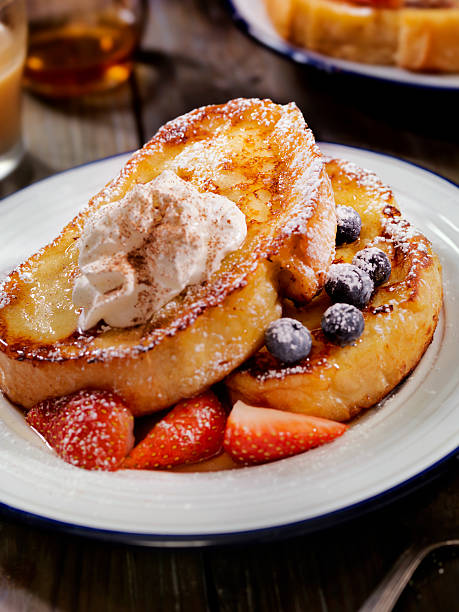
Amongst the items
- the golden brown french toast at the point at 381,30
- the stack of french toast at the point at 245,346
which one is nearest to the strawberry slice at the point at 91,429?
the stack of french toast at the point at 245,346

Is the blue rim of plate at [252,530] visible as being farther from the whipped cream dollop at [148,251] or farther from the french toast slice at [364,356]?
the whipped cream dollop at [148,251]

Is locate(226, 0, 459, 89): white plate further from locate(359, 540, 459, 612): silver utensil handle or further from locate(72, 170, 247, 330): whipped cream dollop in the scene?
locate(359, 540, 459, 612): silver utensil handle

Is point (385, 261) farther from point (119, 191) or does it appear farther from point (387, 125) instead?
point (387, 125)

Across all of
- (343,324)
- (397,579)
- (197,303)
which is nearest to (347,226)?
(343,324)

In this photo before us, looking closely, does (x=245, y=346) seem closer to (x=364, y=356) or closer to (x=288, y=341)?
(x=288, y=341)

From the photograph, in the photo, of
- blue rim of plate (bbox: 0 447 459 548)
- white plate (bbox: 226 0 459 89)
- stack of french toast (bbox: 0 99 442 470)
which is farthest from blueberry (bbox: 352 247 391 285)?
white plate (bbox: 226 0 459 89)

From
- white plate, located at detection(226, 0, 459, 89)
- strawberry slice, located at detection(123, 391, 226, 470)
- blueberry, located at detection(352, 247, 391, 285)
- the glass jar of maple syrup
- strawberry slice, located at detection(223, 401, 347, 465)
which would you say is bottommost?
the glass jar of maple syrup

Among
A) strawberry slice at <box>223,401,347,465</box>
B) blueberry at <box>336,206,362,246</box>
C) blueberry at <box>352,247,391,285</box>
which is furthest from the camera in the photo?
blueberry at <box>336,206,362,246</box>
